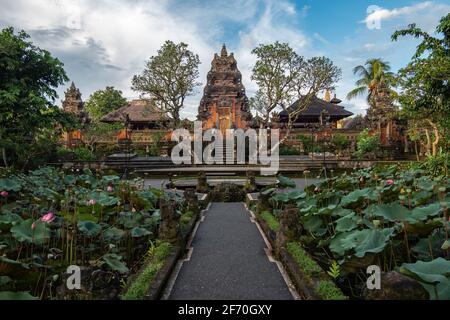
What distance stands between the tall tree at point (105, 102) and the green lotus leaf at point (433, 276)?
5217cm

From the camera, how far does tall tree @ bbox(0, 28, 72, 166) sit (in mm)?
12062

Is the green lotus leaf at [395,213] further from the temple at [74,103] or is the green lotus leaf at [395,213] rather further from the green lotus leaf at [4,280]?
the temple at [74,103]

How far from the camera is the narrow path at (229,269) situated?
367cm

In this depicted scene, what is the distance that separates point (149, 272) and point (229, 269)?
3.48ft

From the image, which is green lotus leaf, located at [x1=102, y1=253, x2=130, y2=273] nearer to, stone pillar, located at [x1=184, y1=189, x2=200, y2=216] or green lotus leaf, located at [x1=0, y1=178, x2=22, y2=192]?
green lotus leaf, located at [x1=0, y1=178, x2=22, y2=192]

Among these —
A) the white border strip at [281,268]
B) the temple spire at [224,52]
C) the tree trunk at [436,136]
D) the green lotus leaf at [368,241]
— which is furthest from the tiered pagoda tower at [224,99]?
the green lotus leaf at [368,241]

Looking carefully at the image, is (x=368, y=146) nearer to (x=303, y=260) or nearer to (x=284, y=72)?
(x=284, y=72)

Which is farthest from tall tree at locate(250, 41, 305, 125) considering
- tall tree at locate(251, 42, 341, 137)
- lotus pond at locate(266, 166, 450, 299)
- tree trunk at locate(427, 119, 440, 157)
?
lotus pond at locate(266, 166, 450, 299)

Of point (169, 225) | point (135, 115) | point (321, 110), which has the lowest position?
point (169, 225)

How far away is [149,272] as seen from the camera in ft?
12.7

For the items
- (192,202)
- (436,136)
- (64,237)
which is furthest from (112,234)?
(436,136)

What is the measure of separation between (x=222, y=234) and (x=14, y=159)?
1168cm

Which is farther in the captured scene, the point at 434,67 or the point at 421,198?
the point at 434,67

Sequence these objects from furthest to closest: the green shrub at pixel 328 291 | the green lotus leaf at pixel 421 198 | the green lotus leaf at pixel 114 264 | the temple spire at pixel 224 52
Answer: the temple spire at pixel 224 52 < the green lotus leaf at pixel 421 198 < the green shrub at pixel 328 291 < the green lotus leaf at pixel 114 264
